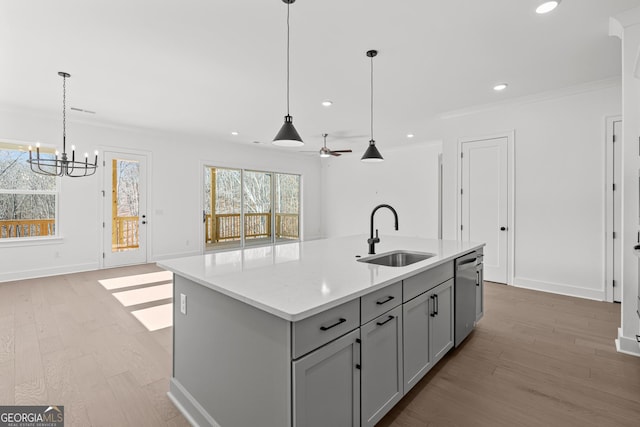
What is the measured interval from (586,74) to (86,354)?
230 inches

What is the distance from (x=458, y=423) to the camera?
5.71ft

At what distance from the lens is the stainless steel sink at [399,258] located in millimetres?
2508

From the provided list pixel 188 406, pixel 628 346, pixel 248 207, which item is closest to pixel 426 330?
pixel 188 406

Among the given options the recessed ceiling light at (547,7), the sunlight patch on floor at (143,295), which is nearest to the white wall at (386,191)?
the recessed ceiling light at (547,7)

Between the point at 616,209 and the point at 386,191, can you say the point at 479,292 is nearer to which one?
the point at 616,209

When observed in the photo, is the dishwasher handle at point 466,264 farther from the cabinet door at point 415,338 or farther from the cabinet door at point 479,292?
the cabinet door at point 415,338

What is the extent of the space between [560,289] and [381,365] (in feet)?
12.6

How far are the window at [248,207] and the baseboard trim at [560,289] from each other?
5.98 metres

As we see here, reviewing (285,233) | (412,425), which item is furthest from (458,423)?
(285,233)

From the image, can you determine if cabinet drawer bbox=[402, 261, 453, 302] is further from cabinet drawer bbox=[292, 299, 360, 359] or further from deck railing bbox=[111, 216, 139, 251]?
deck railing bbox=[111, 216, 139, 251]

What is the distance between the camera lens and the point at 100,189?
5578 millimetres

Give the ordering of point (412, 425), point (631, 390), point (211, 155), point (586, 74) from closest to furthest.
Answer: point (412, 425) → point (631, 390) → point (586, 74) → point (211, 155)

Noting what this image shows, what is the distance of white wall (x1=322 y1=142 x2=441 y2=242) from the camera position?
7402 millimetres

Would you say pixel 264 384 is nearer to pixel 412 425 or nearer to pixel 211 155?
pixel 412 425
